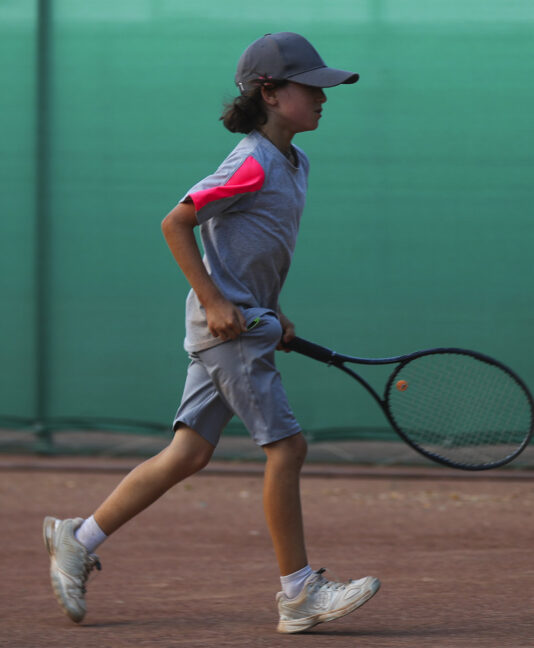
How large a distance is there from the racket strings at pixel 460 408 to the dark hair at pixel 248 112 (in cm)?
93

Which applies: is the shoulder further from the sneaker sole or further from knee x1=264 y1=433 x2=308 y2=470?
the sneaker sole

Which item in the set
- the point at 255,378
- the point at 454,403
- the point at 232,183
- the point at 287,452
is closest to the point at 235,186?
the point at 232,183

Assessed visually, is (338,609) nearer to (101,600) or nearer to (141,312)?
(101,600)

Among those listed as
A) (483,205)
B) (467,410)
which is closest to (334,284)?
(483,205)

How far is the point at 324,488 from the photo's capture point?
6109 millimetres

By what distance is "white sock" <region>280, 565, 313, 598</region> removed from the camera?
11.5ft

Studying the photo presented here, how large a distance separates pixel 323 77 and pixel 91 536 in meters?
1.62

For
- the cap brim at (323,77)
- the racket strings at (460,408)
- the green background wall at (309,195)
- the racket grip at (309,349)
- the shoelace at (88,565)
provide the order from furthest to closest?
1. the green background wall at (309,195)
2. the racket strings at (460,408)
3. the racket grip at (309,349)
4. the shoelace at (88,565)
5. the cap brim at (323,77)

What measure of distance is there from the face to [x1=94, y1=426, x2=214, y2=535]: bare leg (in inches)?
40.1

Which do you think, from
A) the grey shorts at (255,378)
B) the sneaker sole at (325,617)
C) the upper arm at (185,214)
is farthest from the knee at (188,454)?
the upper arm at (185,214)

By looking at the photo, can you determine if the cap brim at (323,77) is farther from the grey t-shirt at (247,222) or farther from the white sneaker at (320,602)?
the white sneaker at (320,602)

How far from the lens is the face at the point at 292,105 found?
11.8 ft

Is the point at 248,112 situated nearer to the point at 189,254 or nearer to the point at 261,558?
the point at 189,254

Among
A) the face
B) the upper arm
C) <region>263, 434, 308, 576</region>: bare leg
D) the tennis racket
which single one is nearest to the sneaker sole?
<region>263, 434, 308, 576</region>: bare leg
